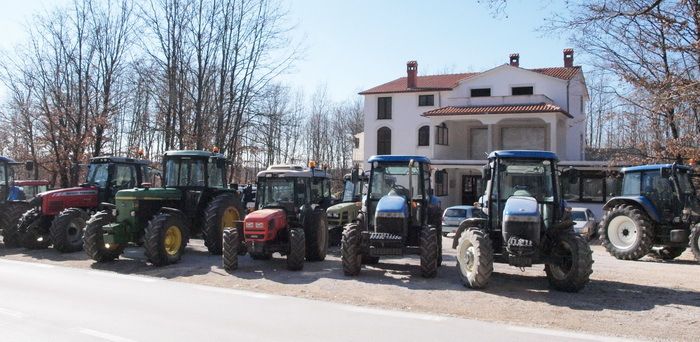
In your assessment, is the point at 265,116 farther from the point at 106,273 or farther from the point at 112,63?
the point at 106,273

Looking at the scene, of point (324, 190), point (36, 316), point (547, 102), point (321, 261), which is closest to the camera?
point (36, 316)

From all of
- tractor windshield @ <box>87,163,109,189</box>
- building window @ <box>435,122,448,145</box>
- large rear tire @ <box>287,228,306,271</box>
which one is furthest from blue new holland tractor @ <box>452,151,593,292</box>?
building window @ <box>435,122,448,145</box>

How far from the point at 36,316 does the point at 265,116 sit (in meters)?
19.6

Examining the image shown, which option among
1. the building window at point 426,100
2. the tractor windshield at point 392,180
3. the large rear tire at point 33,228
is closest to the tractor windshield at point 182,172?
the large rear tire at point 33,228

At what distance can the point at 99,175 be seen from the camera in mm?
16688

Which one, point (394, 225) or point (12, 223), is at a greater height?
point (394, 225)

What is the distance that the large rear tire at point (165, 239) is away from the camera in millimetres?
12906

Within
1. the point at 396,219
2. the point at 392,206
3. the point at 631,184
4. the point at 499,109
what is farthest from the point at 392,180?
the point at 499,109

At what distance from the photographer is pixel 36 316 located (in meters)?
7.86

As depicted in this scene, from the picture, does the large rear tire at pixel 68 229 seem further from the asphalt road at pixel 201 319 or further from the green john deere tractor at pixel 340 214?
the green john deere tractor at pixel 340 214

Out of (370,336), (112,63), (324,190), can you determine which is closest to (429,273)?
(370,336)

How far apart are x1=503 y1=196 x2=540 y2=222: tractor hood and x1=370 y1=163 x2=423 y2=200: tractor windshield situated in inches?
95.7

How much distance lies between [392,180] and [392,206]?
3.46 ft

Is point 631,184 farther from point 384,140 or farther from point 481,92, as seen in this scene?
point 384,140
